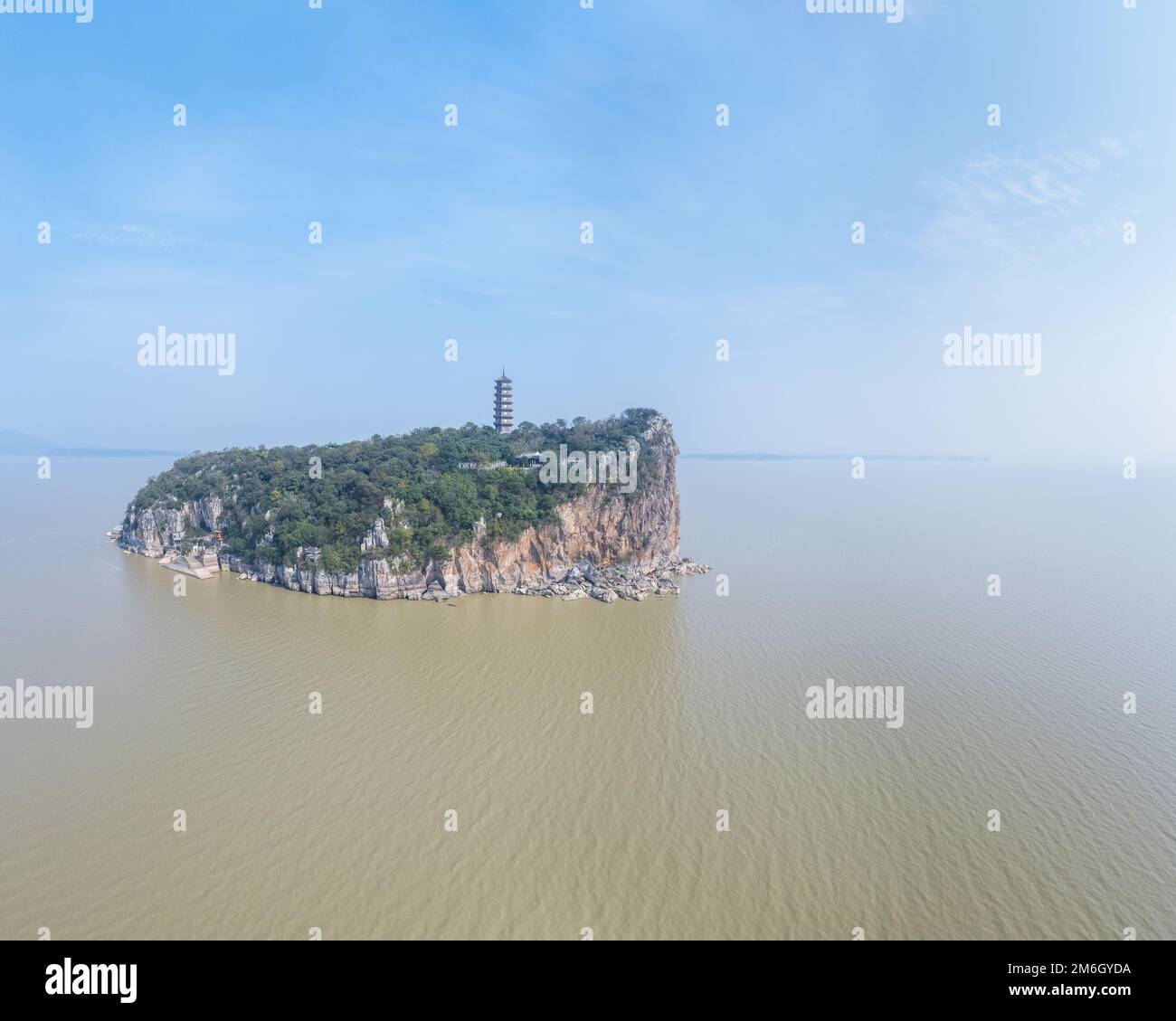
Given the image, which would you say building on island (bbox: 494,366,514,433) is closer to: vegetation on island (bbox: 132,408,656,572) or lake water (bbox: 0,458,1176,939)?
vegetation on island (bbox: 132,408,656,572)

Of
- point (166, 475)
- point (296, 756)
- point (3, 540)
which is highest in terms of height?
point (166, 475)

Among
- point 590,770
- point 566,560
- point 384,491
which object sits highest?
point 384,491

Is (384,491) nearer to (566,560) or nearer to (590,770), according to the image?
(566,560)

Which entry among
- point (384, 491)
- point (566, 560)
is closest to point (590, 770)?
point (566, 560)

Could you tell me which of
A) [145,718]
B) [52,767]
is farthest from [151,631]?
[52,767]

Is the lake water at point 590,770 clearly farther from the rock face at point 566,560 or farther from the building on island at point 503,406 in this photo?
the building on island at point 503,406

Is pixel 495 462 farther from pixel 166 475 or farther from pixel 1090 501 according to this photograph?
pixel 1090 501
